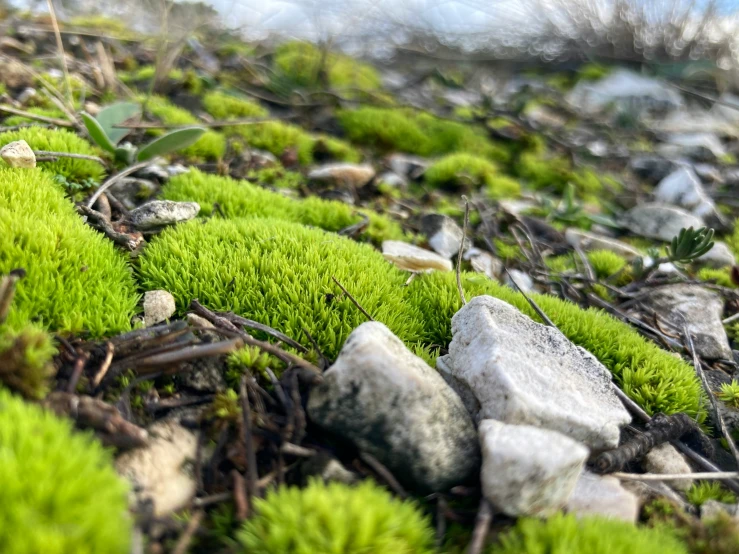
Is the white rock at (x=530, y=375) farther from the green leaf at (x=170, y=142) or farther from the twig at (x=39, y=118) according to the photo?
the twig at (x=39, y=118)

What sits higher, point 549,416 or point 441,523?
point 549,416

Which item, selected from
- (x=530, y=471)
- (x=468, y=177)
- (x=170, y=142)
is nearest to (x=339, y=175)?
(x=468, y=177)

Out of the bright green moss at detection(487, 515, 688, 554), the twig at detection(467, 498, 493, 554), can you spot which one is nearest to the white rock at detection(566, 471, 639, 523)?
the bright green moss at detection(487, 515, 688, 554)

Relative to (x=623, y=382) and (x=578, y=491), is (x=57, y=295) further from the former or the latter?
(x=623, y=382)

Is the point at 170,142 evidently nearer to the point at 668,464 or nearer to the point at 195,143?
the point at 195,143

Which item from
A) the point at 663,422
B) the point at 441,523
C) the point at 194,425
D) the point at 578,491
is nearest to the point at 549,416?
the point at 578,491

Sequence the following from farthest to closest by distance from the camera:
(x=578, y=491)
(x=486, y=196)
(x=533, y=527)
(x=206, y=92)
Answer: (x=206, y=92) < (x=486, y=196) < (x=578, y=491) < (x=533, y=527)

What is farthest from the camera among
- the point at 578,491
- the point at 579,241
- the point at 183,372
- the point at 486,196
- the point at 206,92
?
the point at 206,92
